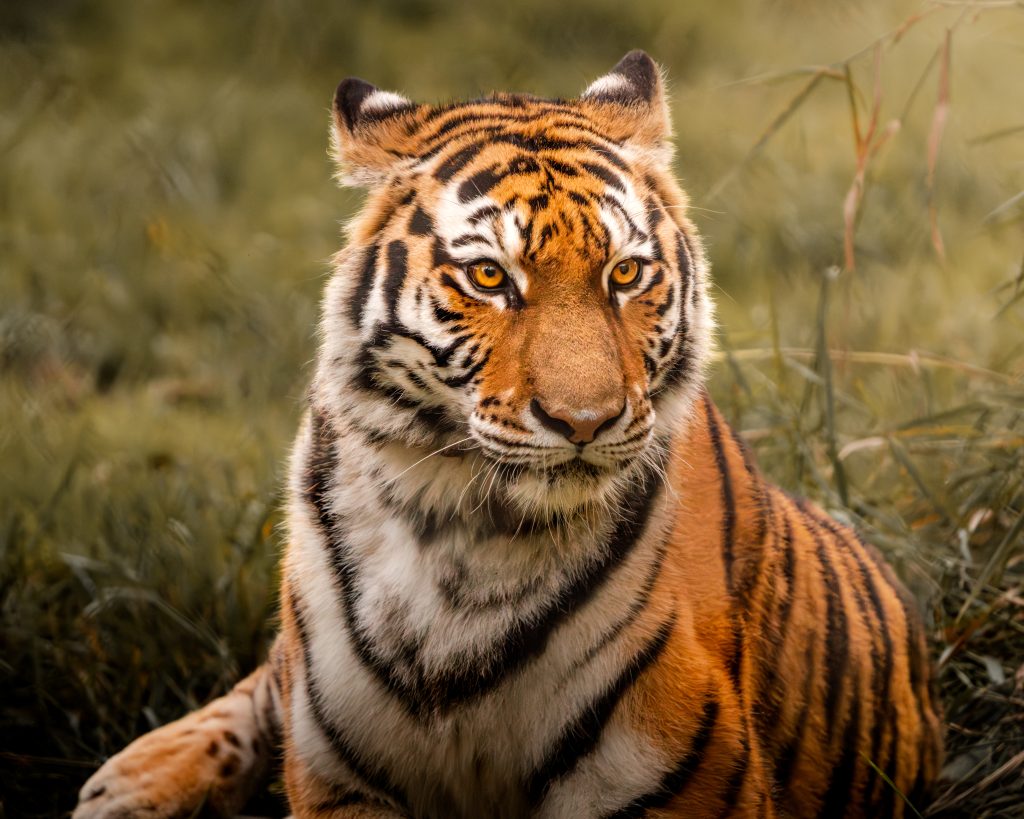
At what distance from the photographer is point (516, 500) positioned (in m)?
2.13

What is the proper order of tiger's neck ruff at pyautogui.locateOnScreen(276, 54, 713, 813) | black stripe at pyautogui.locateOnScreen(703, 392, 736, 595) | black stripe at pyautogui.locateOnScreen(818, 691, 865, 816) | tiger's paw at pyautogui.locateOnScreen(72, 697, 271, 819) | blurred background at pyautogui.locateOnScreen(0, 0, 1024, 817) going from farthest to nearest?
blurred background at pyautogui.locateOnScreen(0, 0, 1024, 817) < tiger's paw at pyautogui.locateOnScreen(72, 697, 271, 819) < black stripe at pyautogui.locateOnScreen(818, 691, 865, 816) < black stripe at pyautogui.locateOnScreen(703, 392, 736, 595) < tiger's neck ruff at pyautogui.locateOnScreen(276, 54, 713, 813)

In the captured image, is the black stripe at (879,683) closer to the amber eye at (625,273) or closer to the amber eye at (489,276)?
the amber eye at (625,273)

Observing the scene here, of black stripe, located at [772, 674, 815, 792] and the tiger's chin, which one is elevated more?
the tiger's chin

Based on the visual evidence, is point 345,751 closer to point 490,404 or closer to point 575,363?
point 490,404

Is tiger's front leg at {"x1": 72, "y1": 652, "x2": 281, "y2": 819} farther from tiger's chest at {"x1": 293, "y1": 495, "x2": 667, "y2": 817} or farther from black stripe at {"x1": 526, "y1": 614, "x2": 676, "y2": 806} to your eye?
black stripe at {"x1": 526, "y1": 614, "x2": 676, "y2": 806}

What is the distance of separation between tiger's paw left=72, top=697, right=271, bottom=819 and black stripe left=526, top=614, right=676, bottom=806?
957 mm

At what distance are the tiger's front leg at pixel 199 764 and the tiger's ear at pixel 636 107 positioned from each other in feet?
4.42

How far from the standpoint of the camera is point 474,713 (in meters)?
2.19

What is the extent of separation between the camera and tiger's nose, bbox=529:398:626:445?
1942 millimetres

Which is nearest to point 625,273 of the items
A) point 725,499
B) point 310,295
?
point 725,499

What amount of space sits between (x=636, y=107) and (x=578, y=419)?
0.79m

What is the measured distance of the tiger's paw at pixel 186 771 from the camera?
9.02ft

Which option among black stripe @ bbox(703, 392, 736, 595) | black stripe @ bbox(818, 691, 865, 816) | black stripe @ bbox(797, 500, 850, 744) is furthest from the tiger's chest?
black stripe @ bbox(818, 691, 865, 816)

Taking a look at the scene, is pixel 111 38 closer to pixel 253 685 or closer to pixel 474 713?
pixel 253 685
